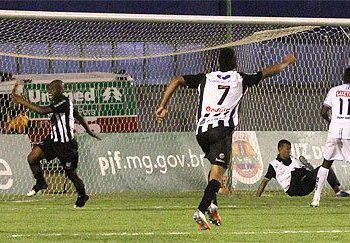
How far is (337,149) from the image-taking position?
16.6m

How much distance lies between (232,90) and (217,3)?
1704 centimetres

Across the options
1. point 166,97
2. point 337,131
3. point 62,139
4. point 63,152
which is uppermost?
point 166,97

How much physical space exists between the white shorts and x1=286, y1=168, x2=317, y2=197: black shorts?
2392 millimetres

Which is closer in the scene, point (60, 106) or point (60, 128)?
point (60, 106)

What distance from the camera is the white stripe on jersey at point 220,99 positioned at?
11.9 metres

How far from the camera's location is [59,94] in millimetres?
16688

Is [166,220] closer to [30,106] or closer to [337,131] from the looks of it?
[30,106]

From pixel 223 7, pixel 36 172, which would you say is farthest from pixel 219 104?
pixel 223 7

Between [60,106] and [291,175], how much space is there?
4.41 metres

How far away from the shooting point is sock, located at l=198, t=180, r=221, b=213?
11.2m

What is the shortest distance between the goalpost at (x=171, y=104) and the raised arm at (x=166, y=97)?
26.1 ft

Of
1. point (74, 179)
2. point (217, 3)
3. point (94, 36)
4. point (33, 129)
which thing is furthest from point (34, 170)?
point (217, 3)

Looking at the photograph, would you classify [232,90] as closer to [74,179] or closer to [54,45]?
[74,179]

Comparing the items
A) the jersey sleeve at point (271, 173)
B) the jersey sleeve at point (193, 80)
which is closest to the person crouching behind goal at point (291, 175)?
the jersey sleeve at point (271, 173)
